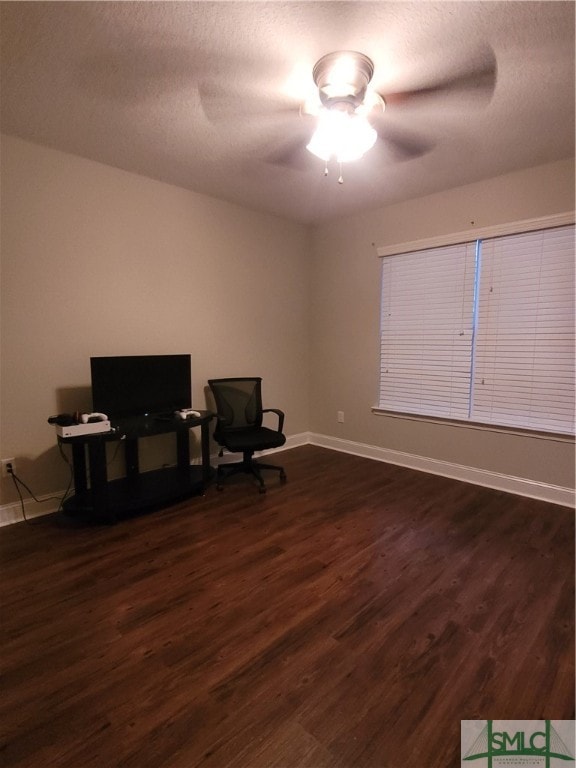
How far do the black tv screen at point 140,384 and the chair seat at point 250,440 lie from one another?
1.49 feet

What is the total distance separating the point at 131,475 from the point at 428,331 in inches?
118

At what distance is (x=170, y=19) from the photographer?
1.54m

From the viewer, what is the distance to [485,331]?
3.25 meters

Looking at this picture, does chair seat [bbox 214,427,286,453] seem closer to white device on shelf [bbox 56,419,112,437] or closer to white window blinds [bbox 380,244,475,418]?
white device on shelf [bbox 56,419,112,437]

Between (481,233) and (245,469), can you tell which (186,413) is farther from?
(481,233)

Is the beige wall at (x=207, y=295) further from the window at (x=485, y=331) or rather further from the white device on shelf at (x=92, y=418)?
the white device on shelf at (x=92, y=418)

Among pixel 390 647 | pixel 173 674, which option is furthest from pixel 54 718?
pixel 390 647

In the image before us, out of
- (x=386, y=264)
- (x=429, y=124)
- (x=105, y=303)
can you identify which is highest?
(x=429, y=124)

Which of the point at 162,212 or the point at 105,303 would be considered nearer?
the point at 105,303

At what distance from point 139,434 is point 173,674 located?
62.2 inches

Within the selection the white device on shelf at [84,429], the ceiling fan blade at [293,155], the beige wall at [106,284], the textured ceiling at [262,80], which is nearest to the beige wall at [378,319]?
the textured ceiling at [262,80]

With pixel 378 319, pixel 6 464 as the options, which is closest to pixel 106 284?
pixel 6 464

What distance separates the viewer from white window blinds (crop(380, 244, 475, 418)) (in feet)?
11.1

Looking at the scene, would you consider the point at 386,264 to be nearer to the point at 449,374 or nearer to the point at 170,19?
the point at 449,374
